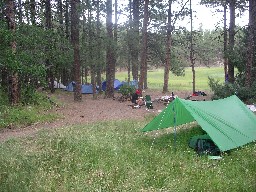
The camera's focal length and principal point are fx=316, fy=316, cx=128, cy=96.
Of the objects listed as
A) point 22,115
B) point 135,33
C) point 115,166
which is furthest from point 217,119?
point 135,33

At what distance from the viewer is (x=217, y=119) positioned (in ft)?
35.4

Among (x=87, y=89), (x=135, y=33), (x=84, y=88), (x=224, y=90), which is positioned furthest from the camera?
(x=87, y=89)

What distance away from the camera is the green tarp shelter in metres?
10.1

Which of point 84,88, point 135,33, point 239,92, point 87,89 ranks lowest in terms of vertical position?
point 87,89

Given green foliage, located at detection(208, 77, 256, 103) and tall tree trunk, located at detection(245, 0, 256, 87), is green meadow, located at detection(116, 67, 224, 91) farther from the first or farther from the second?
tall tree trunk, located at detection(245, 0, 256, 87)

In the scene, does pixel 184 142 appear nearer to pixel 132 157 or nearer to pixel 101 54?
pixel 132 157

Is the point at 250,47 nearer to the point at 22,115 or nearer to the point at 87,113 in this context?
the point at 87,113

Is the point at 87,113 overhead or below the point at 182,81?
below

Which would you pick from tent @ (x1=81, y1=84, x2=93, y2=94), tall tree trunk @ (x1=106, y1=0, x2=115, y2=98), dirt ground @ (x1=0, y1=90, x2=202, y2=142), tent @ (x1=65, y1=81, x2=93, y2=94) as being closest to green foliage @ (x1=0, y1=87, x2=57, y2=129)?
dirt ground @ (x1=0, y1=90, x2=202, y2=142)

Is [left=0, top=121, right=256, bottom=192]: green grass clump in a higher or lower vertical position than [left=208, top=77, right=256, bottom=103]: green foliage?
lower

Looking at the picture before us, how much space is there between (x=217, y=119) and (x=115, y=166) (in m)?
4.21

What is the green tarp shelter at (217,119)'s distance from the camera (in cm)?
1007

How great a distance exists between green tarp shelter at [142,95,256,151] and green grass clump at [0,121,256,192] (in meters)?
0.48

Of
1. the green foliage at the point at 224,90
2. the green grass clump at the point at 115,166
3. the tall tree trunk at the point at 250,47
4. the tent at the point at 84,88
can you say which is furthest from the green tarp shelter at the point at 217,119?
the tent at the point at 84,88
